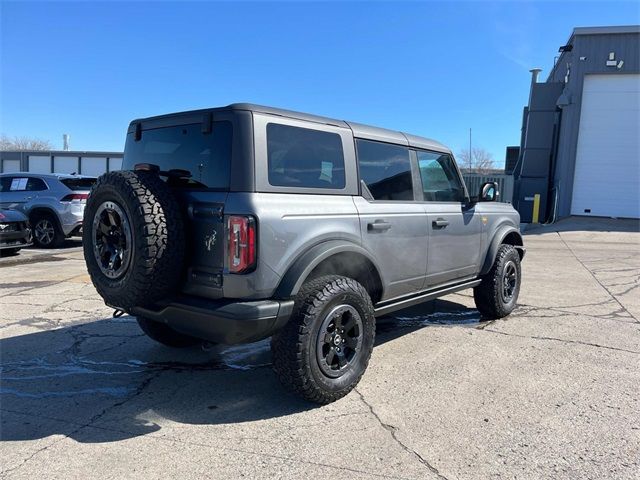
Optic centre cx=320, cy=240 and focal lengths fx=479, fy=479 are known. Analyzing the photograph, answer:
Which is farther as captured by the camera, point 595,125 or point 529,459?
point 595,125

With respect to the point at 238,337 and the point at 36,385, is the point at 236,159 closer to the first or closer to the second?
the point at 238,337

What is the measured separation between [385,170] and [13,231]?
8782mm

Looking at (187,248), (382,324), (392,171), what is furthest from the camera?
(382,324)

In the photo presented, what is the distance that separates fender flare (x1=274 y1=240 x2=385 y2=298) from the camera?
312cm

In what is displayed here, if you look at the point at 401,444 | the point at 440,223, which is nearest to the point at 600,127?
the point at 440,223

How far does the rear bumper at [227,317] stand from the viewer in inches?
115

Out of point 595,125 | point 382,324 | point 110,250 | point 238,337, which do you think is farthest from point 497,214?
point 595,125

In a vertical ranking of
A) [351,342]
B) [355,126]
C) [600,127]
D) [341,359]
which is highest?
[600,127]

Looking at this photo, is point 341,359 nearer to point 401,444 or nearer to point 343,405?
point 343,405

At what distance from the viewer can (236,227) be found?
297cm

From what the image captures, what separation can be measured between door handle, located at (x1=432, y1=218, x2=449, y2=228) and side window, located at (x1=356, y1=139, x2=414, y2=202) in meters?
0.34

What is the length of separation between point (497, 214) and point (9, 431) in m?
5.04

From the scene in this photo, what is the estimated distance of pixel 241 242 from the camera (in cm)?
297

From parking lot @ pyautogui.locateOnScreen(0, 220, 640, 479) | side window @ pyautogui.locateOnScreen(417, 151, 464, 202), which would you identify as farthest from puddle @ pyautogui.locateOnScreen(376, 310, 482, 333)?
side window @ pyautogui.locateOnScreen(417, 151, 464, 202)
